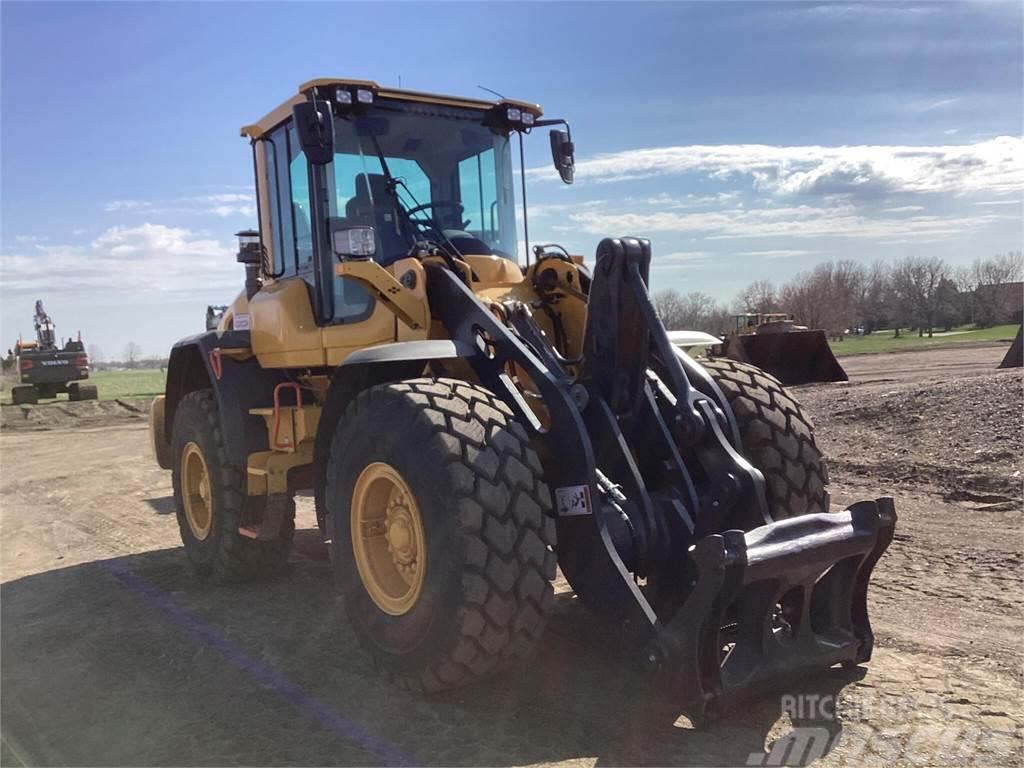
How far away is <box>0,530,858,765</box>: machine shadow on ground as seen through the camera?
3350mm

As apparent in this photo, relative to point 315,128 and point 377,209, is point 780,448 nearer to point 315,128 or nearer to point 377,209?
point 377,209

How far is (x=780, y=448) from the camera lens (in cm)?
431

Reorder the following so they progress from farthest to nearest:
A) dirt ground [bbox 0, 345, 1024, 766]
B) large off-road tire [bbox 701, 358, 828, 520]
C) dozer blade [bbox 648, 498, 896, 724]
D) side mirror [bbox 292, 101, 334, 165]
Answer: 1. side mirror [bbox 292, 101, 334, 165]
2. large off-road tire [bbox 701, 358, 828, 520]
3. dirt ground [bbox 0, 345, 1024, 766]
4. dozer blade [bbox 648, 498, 896, 724]

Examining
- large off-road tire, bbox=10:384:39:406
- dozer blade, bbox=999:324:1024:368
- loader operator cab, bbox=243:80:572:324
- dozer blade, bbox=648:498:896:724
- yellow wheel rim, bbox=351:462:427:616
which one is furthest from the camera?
large off-road tire, bbox=10:384:39:406

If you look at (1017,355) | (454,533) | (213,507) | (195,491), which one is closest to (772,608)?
(454,533)

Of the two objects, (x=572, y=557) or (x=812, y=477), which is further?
(x=812, y=477)

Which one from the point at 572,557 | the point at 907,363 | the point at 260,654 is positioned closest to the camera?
the point at 572,557

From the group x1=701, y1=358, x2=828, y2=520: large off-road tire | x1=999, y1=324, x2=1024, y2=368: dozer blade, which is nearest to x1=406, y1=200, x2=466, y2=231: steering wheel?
x1=701, y1=358, x2=828, y2=520: large off-road tire

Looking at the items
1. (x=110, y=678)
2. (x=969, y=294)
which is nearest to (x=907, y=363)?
(x=110, y=678)

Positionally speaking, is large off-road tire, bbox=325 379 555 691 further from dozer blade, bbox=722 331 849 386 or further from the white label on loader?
dozer blade, bbox=722 331 849 386

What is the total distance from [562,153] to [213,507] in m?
3.46

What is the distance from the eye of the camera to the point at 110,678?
4.36 metres

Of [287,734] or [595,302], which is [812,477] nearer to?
[595,302]

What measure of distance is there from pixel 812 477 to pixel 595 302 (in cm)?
140
